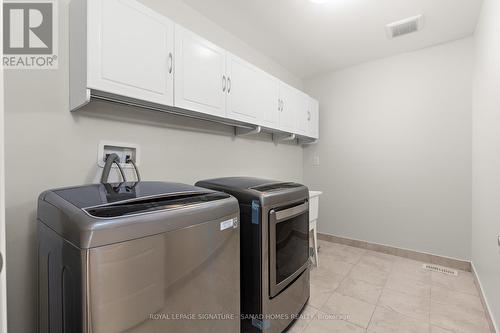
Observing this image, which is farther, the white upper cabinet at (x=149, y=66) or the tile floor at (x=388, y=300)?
the tile floor at (x=388, y=300)

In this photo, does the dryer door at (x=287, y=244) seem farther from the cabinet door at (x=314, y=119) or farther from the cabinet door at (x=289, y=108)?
the cabinet door at (x=314, y=119)

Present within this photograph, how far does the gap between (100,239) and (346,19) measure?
8.14 ft

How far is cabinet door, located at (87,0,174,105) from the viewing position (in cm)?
113

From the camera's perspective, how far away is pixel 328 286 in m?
2.14

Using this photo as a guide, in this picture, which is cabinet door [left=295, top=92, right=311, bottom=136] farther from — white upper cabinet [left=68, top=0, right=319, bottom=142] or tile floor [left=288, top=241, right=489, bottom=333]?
tile floor [left=288, top=241, right=489, bottom=333]

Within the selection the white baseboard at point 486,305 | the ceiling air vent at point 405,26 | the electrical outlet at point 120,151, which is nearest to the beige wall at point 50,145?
the electrical outlet at point 120,151

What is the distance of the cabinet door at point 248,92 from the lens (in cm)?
188

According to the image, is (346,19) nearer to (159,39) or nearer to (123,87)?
(159,39)

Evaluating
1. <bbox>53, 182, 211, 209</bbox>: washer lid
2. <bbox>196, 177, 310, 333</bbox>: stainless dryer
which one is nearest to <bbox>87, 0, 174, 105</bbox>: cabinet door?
<bbox>53, 182, 211, 209</bbox>: washer lid

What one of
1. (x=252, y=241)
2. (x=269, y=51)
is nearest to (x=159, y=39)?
(x=252, y=241)

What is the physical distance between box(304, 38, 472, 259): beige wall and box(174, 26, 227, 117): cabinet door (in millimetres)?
2058

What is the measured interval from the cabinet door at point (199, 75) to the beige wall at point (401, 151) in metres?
2.06

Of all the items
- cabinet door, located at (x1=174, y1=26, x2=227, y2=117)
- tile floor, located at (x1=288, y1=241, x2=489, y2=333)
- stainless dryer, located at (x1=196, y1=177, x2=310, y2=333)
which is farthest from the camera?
tile floor, located at (x1=288, y1=241, x2=489, y2=333)

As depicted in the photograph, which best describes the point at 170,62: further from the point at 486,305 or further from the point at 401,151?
the point at 486,305
